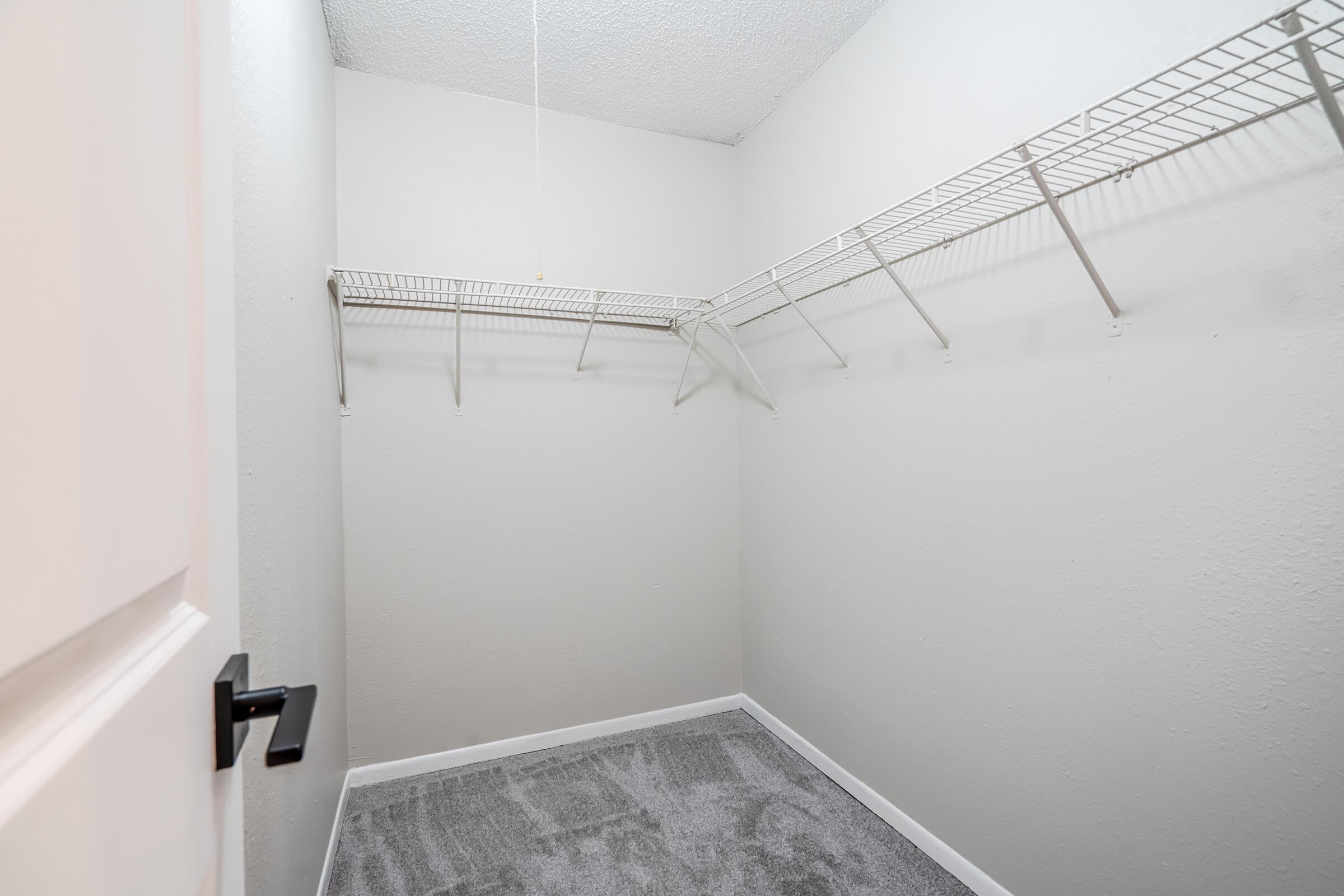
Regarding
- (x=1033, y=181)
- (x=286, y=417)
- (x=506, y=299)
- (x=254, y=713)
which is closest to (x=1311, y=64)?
(x=1033, y=181)

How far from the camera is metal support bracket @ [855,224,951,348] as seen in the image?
50.9 inches

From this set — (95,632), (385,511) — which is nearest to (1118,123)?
(95,632)

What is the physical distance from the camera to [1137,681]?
1114 mm

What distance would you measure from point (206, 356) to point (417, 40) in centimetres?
188

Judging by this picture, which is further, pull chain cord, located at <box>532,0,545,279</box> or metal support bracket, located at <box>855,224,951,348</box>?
A: pull chain cord, located at <box>532,0,545,279</box>

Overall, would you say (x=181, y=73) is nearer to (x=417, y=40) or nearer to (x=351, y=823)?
(x=417, y=40)

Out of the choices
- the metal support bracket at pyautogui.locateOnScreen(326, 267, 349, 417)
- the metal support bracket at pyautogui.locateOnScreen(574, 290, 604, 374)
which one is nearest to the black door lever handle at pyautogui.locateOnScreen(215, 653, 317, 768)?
the metal support bracket at pyautogui.locateOnScreen(326, 267, 349, 417)

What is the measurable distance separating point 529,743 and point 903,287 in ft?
6.54

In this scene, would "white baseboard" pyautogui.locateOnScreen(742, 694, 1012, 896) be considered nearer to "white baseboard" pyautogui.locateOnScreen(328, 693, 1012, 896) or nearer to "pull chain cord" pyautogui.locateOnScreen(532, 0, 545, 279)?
"white baseboard" pyautogui.locateOnScreen(328, 693, 1012, 896)

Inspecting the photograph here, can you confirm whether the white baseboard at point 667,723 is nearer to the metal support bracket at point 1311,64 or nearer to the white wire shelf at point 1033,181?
the white wire shelf at point 1033,181

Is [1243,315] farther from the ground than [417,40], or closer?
closer

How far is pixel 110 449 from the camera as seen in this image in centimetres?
29

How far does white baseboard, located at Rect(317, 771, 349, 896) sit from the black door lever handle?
1.30m

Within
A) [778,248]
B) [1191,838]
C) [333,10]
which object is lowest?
[1191,838]
